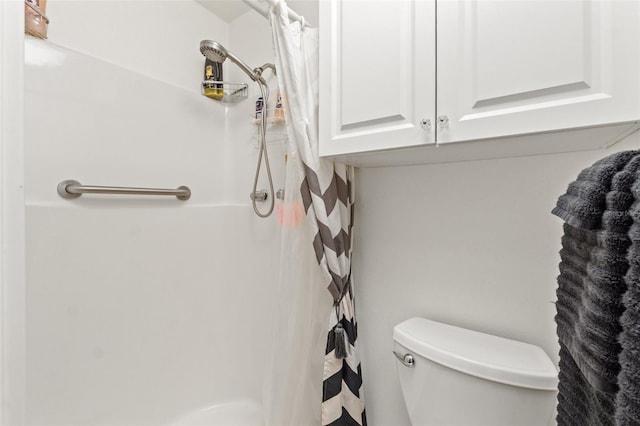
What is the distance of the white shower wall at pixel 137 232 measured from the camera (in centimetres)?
108

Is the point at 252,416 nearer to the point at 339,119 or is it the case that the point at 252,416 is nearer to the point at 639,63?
the point at 339,119

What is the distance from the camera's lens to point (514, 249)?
91 cm

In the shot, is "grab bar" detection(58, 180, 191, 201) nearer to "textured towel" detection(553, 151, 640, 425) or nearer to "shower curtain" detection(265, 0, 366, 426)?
"shower curtain" detection(265, 0, 366, 426)

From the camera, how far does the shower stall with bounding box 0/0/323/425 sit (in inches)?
42.5

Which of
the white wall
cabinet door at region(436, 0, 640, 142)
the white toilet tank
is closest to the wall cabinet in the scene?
cabinet door at region(436, 0, 640, 142)

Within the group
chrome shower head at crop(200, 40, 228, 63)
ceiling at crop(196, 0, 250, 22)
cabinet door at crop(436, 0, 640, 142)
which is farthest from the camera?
ceiling at crop(196, 0, 250, 22)

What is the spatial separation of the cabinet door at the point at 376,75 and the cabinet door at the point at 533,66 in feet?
0.13

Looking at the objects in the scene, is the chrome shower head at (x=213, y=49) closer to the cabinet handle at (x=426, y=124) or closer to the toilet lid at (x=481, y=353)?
the cabinet handle at (x=426, y=124)

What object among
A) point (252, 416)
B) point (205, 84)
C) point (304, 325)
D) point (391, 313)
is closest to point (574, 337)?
point (391, 313)

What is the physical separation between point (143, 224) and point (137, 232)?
0.04 meters

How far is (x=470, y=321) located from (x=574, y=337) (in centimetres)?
49

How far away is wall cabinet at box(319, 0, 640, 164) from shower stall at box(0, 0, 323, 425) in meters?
0.48

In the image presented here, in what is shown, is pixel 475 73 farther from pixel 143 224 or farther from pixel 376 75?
pixel 143 224

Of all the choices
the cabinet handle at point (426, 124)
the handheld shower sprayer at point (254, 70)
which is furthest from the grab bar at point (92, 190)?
the cabinet handle at point (426, 124)
